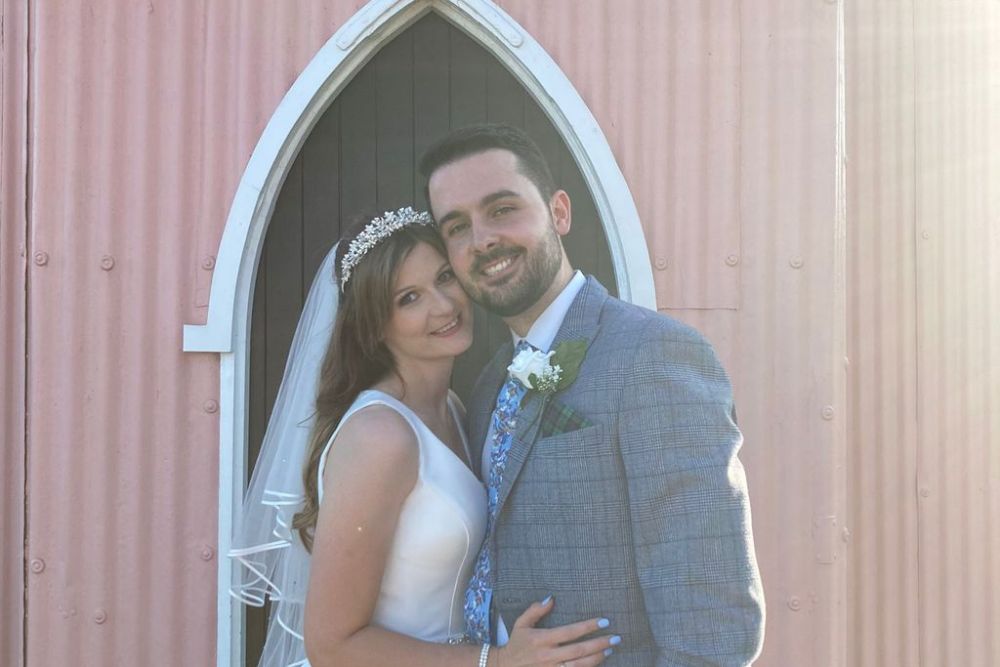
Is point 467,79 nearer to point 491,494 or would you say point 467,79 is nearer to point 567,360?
point 567,360

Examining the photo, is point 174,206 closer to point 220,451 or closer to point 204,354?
point 204,354

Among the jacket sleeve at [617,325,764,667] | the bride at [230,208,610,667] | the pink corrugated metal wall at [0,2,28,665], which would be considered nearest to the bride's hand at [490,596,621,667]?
the bride at [230,208,610,667]

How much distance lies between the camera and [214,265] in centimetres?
320

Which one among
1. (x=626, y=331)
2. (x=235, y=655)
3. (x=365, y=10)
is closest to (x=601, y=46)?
(x=365, y=10)

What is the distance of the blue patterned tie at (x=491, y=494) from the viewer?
2252 millimetres

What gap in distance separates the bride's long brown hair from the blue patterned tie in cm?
40

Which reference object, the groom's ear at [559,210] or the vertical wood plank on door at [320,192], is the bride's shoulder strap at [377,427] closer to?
the groom's ear at [559,210]

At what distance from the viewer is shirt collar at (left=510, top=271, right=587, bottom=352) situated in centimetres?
229

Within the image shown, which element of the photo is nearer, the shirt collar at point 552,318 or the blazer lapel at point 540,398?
the blazer lapel at point 540,398

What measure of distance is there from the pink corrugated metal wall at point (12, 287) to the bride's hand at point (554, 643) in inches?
86.6

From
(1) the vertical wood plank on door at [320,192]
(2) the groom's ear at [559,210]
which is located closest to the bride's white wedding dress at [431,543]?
(2) the groom's ear at [559,210]

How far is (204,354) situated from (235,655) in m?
1.10

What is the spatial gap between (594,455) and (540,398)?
202mm

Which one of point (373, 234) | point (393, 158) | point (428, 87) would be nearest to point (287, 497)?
point (373, 234)
